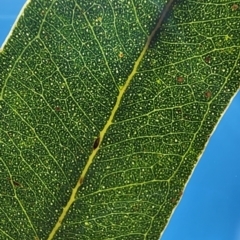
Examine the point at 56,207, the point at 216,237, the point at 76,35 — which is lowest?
the point at 56,207

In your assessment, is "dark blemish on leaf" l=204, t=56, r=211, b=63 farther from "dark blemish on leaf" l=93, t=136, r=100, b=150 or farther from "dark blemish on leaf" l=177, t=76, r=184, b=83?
"dark blemish on leaf" l=93, t=136, r=100, b=150

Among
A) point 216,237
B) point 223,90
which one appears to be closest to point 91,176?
point 223,90

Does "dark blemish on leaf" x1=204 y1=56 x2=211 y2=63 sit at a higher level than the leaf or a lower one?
higher

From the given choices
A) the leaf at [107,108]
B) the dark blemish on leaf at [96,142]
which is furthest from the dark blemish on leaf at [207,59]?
the dark blemish on leaf at [96,142]

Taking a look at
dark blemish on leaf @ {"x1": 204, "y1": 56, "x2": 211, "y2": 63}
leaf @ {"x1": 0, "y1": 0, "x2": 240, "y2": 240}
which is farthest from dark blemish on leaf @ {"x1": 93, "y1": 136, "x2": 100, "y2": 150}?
dark blemish on leaf @ {"x1": 204, "y1": 56, "x2": 211, "y2": 63}

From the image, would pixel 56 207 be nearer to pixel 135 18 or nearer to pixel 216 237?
pixel 135 18

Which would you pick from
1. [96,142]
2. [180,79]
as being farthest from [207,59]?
[96,142]

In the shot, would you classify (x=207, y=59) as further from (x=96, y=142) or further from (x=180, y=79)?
(x=96, y=142)

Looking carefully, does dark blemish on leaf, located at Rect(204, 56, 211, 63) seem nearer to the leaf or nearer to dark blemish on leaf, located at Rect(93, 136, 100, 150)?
the leaf

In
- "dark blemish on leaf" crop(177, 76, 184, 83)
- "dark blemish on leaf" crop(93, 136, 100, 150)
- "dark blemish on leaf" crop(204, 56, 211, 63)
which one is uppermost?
"dark blemish on leaf" crop(204, 56, 211, 63)
